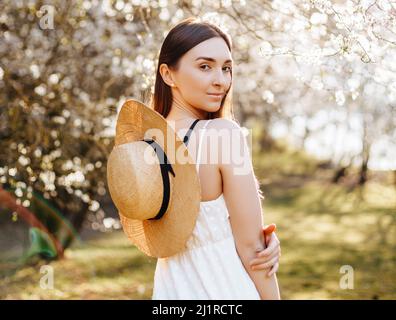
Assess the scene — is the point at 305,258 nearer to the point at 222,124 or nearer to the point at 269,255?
the point at 269,255

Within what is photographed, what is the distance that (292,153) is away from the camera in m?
25.3

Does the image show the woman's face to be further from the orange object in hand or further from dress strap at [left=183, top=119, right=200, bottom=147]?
the orange object in hand

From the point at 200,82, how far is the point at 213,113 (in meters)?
0.23

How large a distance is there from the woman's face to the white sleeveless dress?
7.9 inches

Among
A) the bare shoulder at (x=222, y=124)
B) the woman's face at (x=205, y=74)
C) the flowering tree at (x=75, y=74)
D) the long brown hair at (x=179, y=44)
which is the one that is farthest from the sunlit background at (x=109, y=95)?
the bare shoulder at (x=222, y=124)

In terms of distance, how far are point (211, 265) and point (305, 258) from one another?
7143mm

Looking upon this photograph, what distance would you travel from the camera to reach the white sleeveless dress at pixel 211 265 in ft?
6.42

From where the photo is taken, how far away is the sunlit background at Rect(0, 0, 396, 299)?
3934 mm

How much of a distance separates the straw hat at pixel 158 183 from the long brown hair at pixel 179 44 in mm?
173

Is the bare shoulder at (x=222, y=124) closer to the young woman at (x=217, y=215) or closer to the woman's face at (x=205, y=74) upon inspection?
the young woman at (x=217, y=215)

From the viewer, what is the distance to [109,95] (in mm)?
7039

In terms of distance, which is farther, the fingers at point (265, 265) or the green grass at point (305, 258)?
the green grass at point (305, 258)

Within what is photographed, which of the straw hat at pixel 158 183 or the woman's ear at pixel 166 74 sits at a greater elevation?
the woman's ear at pixel 166 74

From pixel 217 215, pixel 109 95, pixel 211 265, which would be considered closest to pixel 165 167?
pixel 217 215
